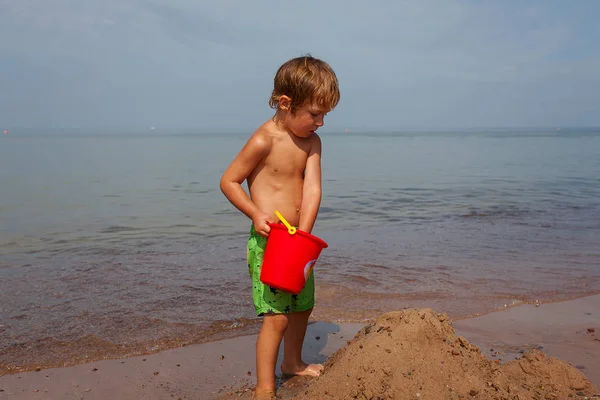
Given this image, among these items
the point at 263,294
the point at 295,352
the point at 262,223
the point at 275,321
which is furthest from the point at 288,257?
the point at 295,352

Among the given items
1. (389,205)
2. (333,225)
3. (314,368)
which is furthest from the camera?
(389,205)

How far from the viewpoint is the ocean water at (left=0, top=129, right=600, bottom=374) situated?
4.15 meters

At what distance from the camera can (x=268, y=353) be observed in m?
2.96

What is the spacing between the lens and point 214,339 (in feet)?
12.5

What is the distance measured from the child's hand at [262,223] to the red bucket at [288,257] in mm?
85

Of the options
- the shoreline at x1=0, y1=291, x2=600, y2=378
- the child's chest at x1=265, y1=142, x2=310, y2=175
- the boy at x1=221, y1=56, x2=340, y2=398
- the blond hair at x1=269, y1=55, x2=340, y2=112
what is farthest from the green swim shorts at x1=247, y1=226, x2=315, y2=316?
the shoreline at x1=0, y1=291, x2=600, y2=378

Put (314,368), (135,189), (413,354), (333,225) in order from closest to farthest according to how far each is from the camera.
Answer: (413,354)
(314,368)
(333,225)
(135,189)

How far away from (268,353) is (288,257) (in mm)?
606

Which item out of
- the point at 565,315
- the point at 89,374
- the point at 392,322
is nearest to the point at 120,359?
the point at 89,374

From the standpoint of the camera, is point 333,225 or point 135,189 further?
point 135,189

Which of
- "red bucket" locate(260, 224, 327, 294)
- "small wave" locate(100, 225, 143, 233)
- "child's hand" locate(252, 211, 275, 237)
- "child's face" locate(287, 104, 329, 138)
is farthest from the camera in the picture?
"small wave" locate(100, 225, 143, 233)

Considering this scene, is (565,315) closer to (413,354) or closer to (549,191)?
(413,354)

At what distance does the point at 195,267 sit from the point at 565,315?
344cm

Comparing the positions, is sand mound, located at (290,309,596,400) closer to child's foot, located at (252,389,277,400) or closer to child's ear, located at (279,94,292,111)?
child's foot, located at (252,389,277,400)
